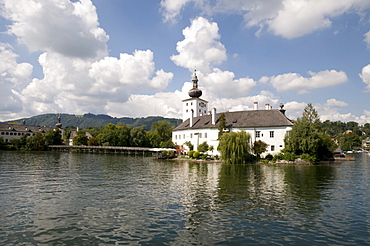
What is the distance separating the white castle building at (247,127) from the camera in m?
50.6

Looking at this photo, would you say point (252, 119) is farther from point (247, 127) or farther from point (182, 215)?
point (182, 215)

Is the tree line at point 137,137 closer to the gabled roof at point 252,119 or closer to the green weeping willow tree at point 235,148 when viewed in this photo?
the gabled roof at point 252,119

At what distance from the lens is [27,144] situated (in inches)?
3693

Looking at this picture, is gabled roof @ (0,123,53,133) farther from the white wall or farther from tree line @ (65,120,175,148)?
the white wall

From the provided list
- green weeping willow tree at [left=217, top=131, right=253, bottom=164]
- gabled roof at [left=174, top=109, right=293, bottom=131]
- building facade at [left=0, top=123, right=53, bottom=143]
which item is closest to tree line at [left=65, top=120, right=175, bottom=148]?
gabled roof at [left=174, top=109, right=293, bottom=131]

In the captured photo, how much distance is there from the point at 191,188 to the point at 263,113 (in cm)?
3944

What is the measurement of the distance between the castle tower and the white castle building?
498 centimetres

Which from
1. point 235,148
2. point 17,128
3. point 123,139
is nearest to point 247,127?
point 235,148

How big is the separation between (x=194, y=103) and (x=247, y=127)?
26922 millimetres

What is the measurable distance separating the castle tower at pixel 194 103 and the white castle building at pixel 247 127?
498 cm

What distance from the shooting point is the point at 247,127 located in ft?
176

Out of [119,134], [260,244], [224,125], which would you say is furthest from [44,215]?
[119,134]

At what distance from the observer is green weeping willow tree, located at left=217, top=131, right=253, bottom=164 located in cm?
4516

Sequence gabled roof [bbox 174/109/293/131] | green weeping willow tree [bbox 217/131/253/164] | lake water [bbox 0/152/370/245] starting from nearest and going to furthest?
lake water [bbox 0/152/370/245]
green weeping willow tree [bbox 217/131/253/164]
gabled roof [bbox 174/109/293/131]
